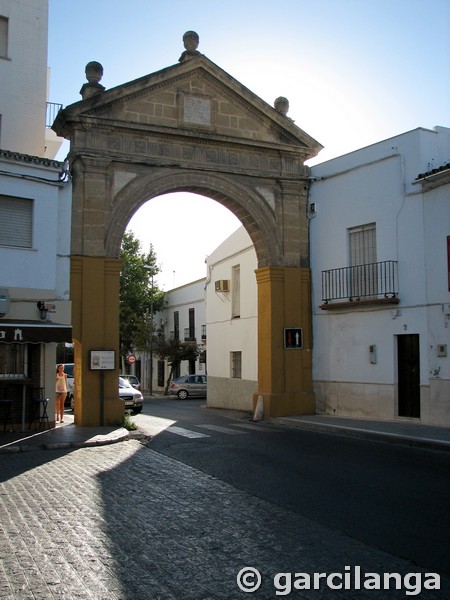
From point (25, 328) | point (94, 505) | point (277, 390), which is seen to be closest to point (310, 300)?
point (277, 390)

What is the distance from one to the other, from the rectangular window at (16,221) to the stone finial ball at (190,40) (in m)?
6.88

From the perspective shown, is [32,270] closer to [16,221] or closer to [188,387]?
[16,221]

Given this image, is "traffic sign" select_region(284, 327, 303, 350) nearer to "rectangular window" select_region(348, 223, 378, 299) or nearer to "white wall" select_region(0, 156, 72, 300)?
"rectangular window" select_region(348, 223, 378, 299)

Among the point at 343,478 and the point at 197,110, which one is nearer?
the point at 343,478

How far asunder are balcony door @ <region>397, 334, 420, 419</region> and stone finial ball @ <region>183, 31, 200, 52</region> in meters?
9.90

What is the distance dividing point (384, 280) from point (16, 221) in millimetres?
9250

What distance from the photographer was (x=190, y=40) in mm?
18484

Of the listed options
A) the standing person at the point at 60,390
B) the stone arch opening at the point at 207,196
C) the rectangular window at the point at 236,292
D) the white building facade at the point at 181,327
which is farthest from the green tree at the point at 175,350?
the standing person at the point at 60,390

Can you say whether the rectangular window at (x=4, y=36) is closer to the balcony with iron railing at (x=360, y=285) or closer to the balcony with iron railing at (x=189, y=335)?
the balcony with iron railing at (x=360, y=285)

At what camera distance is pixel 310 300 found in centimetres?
1936

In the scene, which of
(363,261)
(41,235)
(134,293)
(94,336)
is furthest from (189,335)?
(41,235)

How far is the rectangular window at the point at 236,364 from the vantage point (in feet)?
77.7

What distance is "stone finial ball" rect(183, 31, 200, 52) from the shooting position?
1847cm

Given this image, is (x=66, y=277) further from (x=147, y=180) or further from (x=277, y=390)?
(x=277, y=390)
